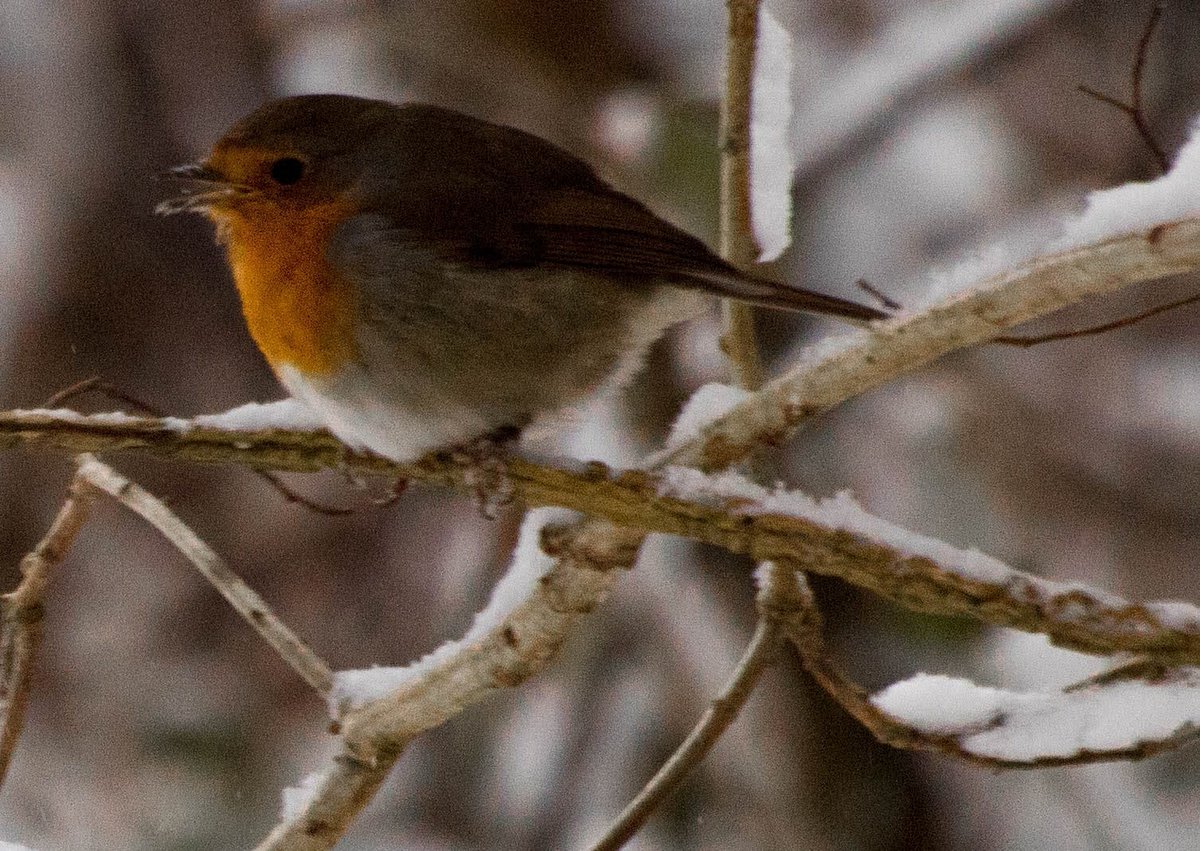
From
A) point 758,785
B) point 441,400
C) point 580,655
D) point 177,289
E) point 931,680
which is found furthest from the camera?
point 177,289

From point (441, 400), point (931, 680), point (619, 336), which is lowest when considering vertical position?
point (931, 680)

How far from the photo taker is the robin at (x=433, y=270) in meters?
2.98

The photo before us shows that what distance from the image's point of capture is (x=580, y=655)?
16.4ft

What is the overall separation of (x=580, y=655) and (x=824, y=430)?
3.15ft

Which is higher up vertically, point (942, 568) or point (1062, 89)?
point (1062, 89)

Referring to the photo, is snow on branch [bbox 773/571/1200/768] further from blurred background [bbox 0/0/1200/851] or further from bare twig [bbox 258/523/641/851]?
blurred background [bbox 0/0/1200/851]

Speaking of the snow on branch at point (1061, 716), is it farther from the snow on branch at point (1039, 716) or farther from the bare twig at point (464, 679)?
the bare twig at point (464, 679)

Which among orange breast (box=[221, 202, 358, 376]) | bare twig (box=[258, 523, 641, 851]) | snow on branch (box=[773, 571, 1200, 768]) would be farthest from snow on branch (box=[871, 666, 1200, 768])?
orange breast (box=[221, 202, 358, 376])

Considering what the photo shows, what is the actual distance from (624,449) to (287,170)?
1.64 metres

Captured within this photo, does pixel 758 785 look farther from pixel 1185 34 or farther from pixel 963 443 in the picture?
pixel 1185 34

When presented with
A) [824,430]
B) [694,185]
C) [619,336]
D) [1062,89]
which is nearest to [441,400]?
[619,336]

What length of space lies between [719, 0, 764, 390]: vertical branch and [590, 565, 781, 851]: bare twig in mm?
361

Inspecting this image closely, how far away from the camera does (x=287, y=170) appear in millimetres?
3221

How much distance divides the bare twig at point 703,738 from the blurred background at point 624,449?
1780 mm
